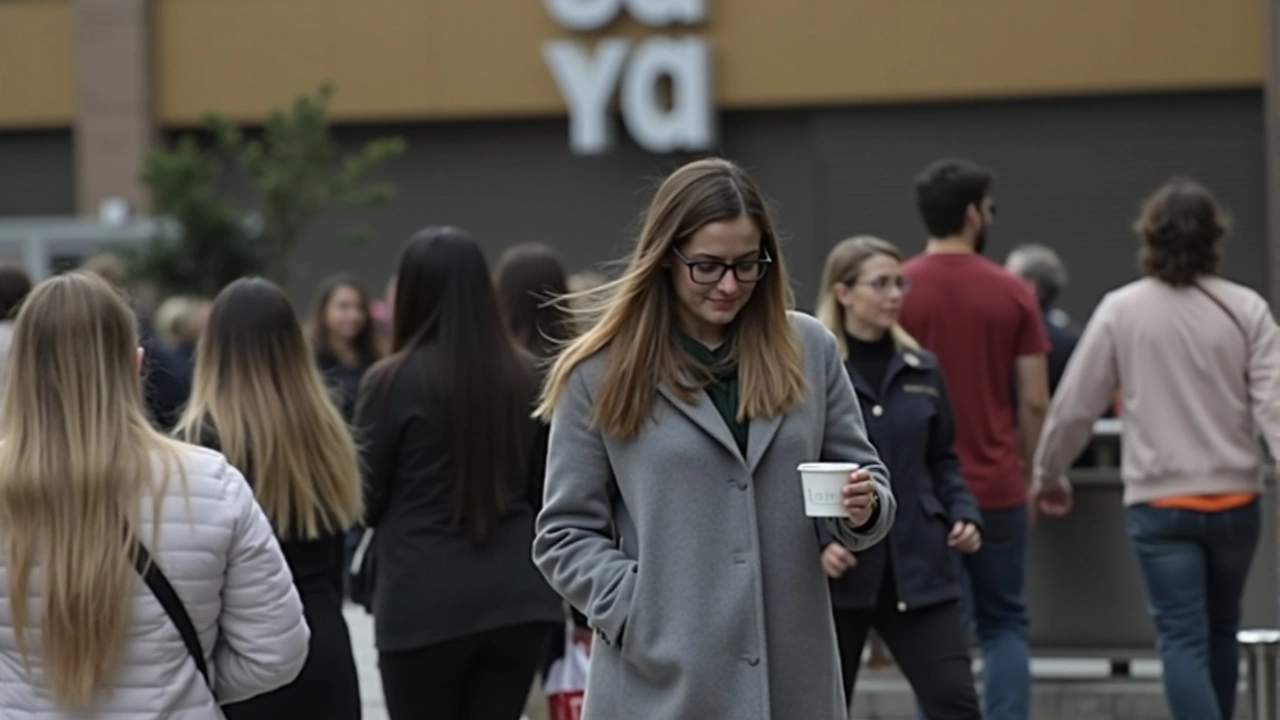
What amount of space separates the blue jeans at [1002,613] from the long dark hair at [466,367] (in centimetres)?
188

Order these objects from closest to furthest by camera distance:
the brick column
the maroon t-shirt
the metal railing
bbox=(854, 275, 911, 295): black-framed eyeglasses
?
1. the metal railing
2. bbox=(854, 275, 911, 295): black-framed eyeglasses
3. the maroon t-shirt
4. the brick column

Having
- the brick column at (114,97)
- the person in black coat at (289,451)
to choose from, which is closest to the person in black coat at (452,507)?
the person in black coat at (289,451)

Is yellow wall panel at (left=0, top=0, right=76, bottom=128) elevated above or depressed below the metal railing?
above

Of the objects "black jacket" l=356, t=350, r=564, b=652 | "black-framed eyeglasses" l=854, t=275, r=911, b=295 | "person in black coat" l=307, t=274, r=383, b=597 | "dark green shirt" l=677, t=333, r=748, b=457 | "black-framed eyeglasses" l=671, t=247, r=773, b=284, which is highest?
"black-framed eyeglasses" l=671, t=247, r=773, b=284

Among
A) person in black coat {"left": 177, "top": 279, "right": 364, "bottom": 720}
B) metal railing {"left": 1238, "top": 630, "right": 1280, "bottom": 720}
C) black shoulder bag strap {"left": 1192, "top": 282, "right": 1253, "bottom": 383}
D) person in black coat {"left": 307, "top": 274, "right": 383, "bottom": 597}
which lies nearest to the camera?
person in black coat {"left": 177, "top": 279, "right": 364, "bottom": 720}

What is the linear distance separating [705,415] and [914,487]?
221 cm

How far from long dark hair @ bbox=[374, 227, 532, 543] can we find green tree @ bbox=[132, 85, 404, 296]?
15623 mm

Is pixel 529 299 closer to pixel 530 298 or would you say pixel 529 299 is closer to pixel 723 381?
pixel 530 298

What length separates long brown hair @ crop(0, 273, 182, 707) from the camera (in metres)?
4.00

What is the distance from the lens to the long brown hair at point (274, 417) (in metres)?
5.61

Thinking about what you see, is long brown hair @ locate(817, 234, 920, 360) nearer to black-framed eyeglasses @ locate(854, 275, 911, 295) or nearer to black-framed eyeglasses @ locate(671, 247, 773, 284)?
black-framed eyeglasses @ locate(854, 275, 911, 295)

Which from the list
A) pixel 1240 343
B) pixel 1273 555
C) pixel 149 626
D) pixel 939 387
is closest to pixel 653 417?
pixel 149 626

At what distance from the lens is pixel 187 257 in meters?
22.1

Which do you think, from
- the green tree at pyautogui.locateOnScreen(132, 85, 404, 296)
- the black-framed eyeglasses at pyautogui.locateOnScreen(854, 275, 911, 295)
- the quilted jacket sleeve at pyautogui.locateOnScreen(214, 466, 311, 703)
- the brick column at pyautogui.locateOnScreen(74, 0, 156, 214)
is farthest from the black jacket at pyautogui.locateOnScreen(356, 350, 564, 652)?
the brick column at pyautogui.locateOnScreen(74, 0, 156, 214)
